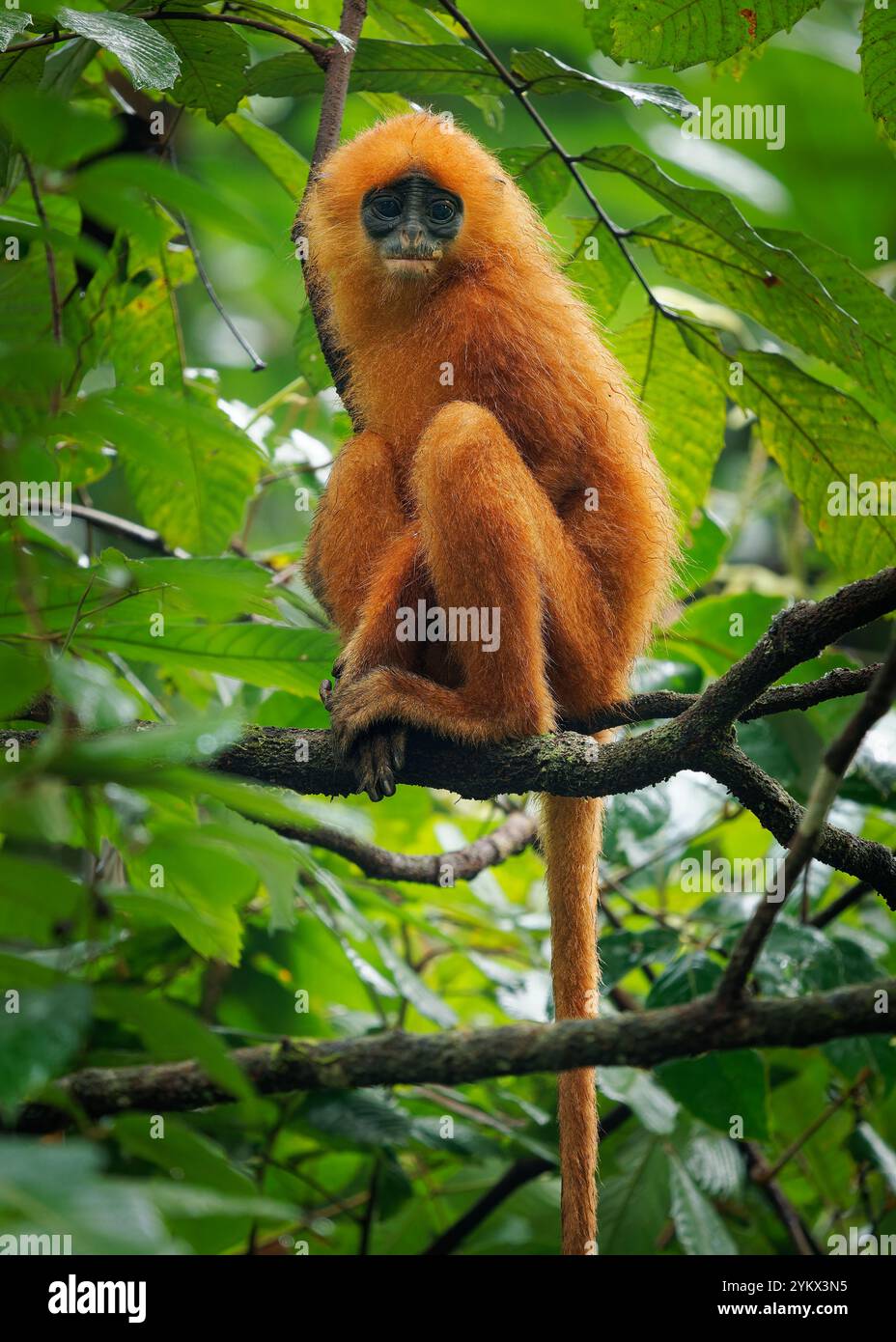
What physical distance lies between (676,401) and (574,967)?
6.94 feet

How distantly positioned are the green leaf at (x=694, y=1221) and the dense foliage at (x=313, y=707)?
16mm

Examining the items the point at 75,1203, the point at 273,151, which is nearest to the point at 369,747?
the point at 75,1203

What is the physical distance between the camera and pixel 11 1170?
137 cm

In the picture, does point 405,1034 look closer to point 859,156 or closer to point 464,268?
point 464,268

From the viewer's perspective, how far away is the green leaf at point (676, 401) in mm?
4516

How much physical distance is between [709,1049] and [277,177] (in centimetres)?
453

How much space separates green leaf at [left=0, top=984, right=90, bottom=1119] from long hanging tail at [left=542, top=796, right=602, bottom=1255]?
7.78 feet

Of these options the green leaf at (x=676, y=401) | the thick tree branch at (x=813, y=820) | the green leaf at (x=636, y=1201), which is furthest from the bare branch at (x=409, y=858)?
the thick tree branch at (x=813, y=820)

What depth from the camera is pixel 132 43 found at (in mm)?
3264

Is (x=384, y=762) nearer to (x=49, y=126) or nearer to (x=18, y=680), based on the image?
(x=18, y=680)

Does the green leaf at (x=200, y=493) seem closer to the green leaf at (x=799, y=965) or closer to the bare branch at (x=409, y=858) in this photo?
the bare branch at (x=409, y=858)

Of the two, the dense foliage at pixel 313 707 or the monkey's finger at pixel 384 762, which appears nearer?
the dense foliage at pixel 313 707

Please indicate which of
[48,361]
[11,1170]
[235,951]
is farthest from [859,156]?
[11,1170]

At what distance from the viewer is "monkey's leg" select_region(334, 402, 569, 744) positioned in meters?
3.99
